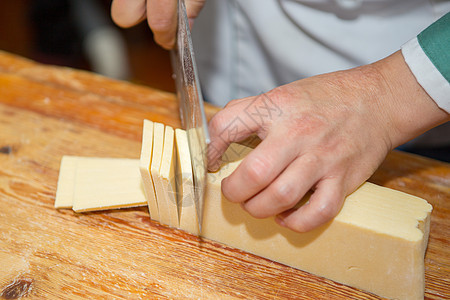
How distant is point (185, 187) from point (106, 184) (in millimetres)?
253

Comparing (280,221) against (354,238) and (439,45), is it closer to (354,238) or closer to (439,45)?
(354,238)

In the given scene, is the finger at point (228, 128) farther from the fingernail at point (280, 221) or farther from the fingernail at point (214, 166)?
the fingernail at point (280, 221)

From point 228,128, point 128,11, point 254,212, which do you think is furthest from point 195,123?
point 128,11

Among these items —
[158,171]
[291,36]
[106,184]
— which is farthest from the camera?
[291,36]

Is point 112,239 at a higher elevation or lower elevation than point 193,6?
lower

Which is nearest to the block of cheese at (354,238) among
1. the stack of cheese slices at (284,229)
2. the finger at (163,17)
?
the stack of cheese slices at (284,229)

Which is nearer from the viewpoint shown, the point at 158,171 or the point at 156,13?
the point at 158,171

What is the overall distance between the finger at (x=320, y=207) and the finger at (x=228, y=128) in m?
0.18

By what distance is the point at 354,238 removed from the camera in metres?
0.86

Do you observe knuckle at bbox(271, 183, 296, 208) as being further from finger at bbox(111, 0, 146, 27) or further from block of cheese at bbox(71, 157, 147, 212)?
finger at bbox(111, 0, 146, 27)

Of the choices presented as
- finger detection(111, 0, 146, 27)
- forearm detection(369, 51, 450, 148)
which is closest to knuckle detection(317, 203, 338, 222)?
forearm detection(369, 51, 450, 148)

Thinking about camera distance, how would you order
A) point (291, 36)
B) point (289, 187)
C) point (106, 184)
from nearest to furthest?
point (289, 187) < point (106, 184) < point (291, 36)

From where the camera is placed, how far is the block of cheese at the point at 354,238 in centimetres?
84

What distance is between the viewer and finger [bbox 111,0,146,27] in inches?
43.9
